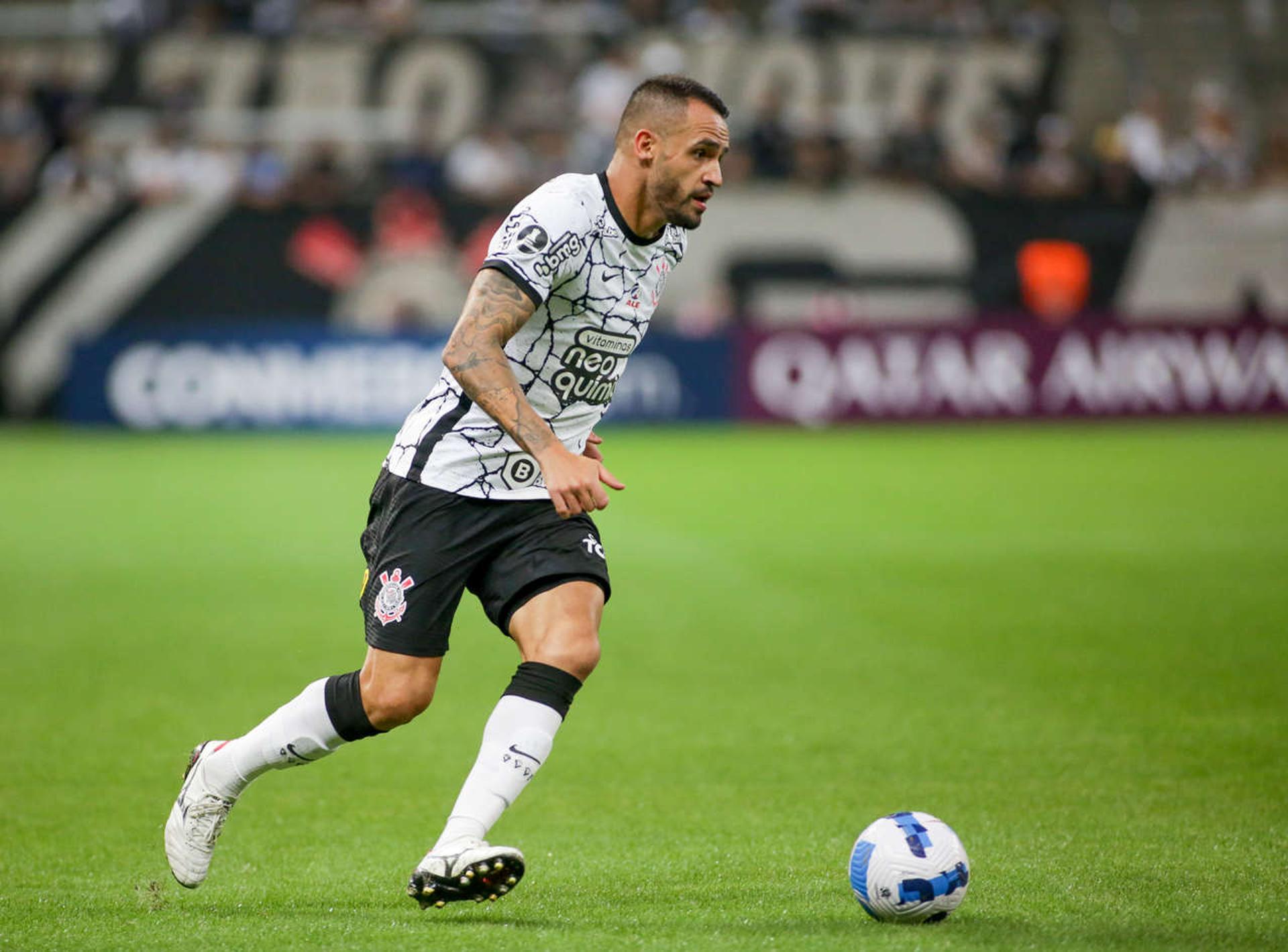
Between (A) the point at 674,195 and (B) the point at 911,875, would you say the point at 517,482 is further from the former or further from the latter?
(B) the point at 911,875

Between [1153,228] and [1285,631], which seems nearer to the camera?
[1285,631]

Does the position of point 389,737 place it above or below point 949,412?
below

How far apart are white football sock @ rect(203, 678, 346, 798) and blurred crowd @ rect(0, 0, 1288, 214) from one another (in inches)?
739

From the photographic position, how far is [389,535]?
4996 millimetres

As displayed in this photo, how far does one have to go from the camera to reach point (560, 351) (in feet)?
16.5

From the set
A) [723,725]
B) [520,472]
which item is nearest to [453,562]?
[520,472]

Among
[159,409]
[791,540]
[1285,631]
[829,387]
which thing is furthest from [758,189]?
[1285,631]

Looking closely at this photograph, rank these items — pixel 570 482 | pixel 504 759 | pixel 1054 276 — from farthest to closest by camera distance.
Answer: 1. pixel 1054 276
2. pixel 504 759
3. pixel 570 482

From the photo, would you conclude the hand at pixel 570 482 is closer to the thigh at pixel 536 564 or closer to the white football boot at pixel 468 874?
the thigh at pixel 536 564

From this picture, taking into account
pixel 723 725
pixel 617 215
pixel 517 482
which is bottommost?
pixel 723 725

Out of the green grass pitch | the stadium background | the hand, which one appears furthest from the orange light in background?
the hand

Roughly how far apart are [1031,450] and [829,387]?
3807 mm

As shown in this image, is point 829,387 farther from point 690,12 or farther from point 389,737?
point 389,737

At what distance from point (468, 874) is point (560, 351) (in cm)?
154
